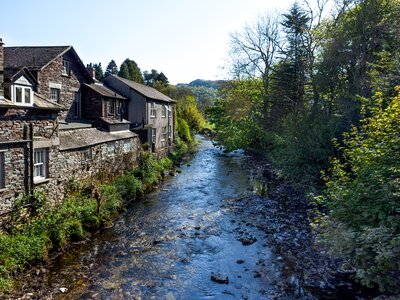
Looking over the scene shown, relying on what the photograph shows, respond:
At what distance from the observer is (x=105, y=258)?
12.0m

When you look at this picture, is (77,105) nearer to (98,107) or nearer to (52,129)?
(98,107)

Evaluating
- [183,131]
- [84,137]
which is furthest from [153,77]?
[84,137]

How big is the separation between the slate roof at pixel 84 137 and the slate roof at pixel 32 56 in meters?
5.65

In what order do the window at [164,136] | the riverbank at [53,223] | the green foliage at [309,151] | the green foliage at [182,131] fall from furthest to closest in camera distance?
the green foliage at [182,131]
the window at [164,136]
the green foliage at [309,151]
the riverbank at [53,223]

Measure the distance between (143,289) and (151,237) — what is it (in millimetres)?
4336

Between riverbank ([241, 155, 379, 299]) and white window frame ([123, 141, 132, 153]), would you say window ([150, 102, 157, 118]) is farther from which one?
riverbank ([241, 155, 379, 299])

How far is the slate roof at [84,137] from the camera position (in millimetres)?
16686

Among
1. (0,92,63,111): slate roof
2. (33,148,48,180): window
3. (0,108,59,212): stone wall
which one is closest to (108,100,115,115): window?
(0,92,63,111): slate roof

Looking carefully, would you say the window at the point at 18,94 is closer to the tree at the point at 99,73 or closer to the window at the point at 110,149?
the window at the point at 110,149

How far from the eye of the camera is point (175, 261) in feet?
39.2

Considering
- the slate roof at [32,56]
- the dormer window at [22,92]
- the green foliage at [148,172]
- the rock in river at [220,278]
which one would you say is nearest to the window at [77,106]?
the slate roof at [32,56]

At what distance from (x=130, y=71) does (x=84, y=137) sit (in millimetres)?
51919

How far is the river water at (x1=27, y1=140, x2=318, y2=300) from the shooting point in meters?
9.84

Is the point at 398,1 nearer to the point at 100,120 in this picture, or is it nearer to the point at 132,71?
the point at 100,120
